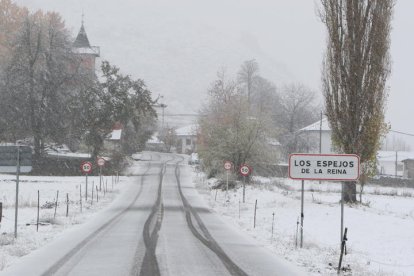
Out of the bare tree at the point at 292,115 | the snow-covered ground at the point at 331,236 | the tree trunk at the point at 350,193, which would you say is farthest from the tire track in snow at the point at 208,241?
the bare tree at the point at 292,115

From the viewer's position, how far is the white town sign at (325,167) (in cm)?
1600

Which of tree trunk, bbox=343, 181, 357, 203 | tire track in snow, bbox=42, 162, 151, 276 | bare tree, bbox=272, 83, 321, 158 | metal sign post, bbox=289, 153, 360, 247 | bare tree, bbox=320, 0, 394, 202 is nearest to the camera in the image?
tire track in snow, bbox=42, 162, 151, 276

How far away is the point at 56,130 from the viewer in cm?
6228

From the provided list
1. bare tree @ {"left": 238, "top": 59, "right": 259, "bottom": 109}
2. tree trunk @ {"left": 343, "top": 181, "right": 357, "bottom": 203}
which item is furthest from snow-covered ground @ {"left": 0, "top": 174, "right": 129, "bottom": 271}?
bare tree @ {"left": 238, "top": 59, "right": 259, "bottom": 109}

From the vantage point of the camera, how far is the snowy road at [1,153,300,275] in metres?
12.7

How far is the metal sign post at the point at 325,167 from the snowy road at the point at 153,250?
7.79 feet

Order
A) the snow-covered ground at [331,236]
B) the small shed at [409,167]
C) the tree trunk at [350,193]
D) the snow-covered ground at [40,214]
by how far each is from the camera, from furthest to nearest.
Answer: the small shed at [409,167] < the tree trunk at [350,193] < the snow-covered ground at [40,214] < the snow-covered ground at [331,236]

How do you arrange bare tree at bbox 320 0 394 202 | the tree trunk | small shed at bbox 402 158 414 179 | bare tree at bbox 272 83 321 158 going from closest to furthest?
bare tree at bbox 320 0 394 202 < the tree trunk < small shed at bbox 402 158 414 179 < bare tree at bbox 272 83 321 158

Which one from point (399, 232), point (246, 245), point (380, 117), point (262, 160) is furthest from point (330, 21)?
point (262, 160)

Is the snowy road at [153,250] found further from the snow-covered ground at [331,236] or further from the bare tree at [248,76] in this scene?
the bare tree at [248,76]

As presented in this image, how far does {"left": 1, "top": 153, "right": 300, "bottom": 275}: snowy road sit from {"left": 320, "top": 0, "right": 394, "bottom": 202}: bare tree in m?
7.95

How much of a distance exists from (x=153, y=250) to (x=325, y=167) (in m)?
5.04

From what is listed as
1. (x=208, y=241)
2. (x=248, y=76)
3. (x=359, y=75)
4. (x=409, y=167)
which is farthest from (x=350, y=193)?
(x=248, y=76)

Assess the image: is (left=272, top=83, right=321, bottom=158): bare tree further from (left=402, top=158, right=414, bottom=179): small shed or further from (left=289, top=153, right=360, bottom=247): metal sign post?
(left=289, top=153, right=360, bottom=247): metal sign post
